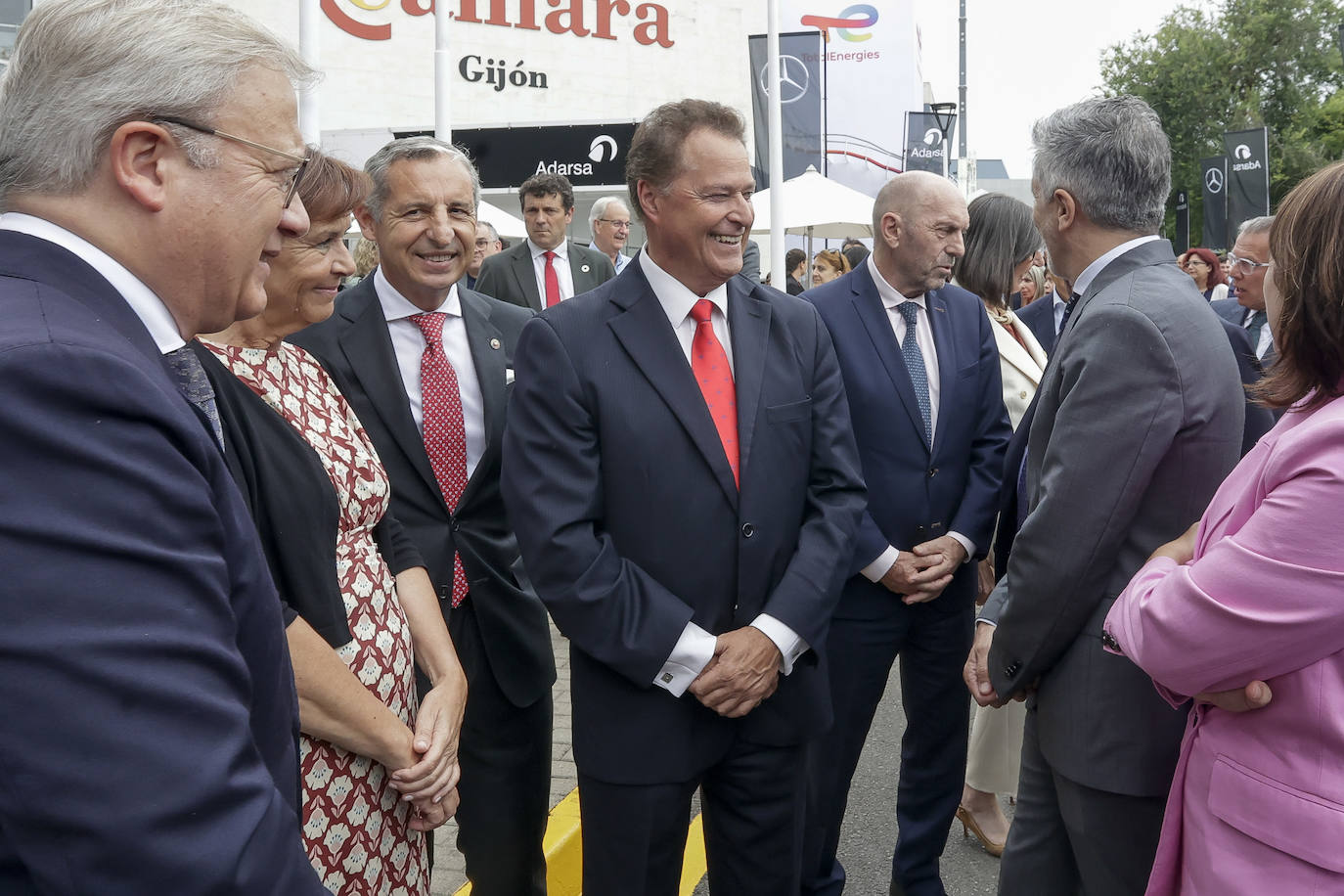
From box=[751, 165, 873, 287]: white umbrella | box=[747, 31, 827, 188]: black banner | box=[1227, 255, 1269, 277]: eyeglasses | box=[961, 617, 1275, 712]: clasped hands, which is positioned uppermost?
box=[747, 31, 827, 188]: black banner

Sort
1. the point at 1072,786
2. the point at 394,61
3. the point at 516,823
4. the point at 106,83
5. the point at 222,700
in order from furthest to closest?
the point at 394,61 < the point at 516,823 < the point at 1072,786 < the point at 106,83 < the point at 222,700

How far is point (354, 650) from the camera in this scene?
2111 mm

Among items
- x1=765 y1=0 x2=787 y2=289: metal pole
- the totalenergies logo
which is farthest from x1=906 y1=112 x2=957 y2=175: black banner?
x1=765 y1=0 x2=787 y2=289: metal pole

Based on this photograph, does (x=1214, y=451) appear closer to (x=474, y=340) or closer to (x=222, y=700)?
(x=474, y=340)

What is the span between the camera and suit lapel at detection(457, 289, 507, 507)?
287cm

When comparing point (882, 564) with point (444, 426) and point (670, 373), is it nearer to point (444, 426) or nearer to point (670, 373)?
point (670, 373)

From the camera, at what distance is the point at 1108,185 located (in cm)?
260

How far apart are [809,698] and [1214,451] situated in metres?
1.08

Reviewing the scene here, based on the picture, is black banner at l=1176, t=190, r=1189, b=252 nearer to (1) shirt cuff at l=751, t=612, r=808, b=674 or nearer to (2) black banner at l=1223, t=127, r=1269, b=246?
(2) black banner at l=1223, t=127, r=1269, b=246

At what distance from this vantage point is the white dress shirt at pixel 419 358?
288 centimetres

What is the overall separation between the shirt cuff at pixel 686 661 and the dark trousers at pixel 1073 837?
2.77ft

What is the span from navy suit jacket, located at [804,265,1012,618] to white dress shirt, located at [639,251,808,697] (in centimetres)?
75

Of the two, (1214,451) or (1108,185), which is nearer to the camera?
(1214,451)

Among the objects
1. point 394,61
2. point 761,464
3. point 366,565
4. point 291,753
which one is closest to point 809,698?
point 761,464
